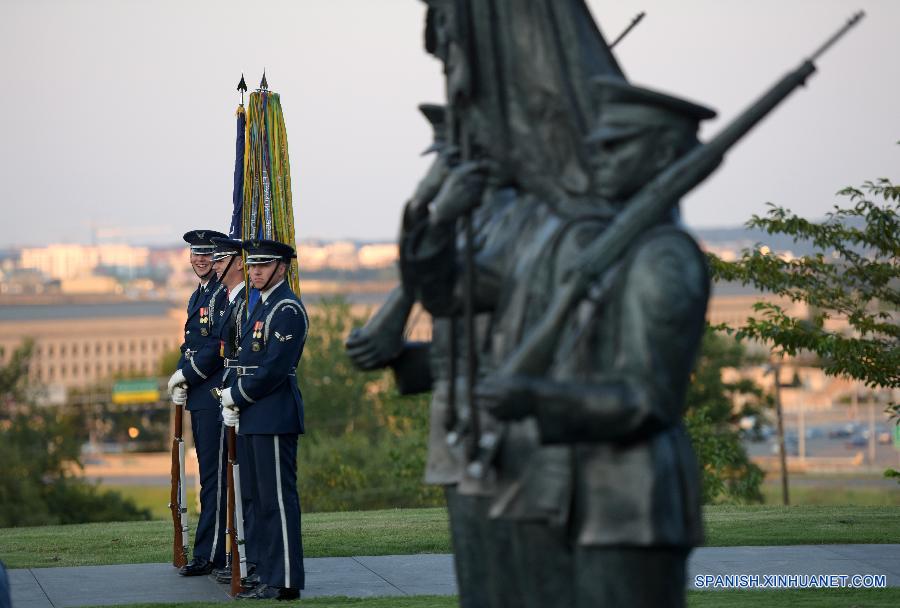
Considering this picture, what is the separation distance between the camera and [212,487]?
11891mm

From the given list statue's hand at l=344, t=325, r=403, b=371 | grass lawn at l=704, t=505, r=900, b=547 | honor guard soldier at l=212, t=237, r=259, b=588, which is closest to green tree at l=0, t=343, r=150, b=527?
grass lawn at l=704, t=505, r=900, b=547

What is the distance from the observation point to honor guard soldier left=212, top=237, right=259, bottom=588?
10898 mm

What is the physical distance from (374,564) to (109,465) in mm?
105351

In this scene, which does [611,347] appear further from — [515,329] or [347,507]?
[347,507]

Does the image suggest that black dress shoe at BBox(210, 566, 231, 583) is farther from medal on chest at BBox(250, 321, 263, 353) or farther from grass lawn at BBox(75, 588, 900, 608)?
medal on chest at BBox(250, 321, 263, 353)

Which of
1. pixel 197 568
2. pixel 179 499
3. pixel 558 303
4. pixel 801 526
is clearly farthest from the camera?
pixel 801 526

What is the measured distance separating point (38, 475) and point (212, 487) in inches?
1544

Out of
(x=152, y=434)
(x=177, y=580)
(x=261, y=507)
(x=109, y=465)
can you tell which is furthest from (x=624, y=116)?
(x=152, y=434)

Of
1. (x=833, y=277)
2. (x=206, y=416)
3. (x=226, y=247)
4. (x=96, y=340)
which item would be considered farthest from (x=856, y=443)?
(x=226, y=247)

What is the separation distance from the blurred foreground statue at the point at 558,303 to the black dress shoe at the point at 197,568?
6849mm

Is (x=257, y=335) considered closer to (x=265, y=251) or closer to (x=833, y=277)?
(x=265, y=251)

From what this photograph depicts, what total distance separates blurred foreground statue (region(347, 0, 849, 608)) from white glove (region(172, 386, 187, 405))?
7.06 m

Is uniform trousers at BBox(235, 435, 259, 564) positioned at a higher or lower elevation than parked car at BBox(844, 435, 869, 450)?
higher

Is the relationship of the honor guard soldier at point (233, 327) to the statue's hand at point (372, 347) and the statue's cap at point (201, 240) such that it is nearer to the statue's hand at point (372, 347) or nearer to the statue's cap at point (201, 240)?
the statue's cap at point (201, 240)
